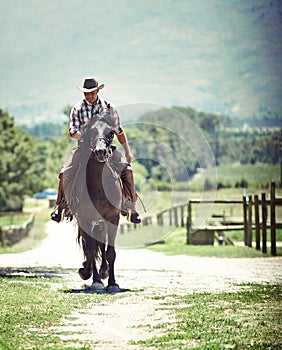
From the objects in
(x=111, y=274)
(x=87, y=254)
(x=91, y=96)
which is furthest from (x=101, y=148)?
(x=111, y=274)

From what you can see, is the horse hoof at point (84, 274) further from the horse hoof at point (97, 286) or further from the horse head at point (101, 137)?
the horse head at point (101, 137)

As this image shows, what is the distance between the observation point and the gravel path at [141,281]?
971 centimetres

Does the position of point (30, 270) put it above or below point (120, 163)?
below

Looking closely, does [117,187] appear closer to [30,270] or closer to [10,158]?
[30,270]

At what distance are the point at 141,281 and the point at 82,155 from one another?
8.83 feet

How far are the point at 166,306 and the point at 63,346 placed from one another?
2769 mm

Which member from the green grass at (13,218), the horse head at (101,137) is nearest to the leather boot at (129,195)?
the horse head at (101,137)

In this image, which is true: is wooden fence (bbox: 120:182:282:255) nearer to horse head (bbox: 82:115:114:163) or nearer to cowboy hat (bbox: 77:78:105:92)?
cowboy hat (bbox: 77:78:105:92)

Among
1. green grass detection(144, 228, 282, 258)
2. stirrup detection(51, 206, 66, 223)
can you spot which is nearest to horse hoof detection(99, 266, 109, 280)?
stirrup detection(51, 206, 66, 223)

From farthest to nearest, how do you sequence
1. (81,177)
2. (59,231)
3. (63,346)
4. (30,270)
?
(59,231) → (30,270) → (81,177) → (63,346)

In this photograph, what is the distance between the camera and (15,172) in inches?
3105

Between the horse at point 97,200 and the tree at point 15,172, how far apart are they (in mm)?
61498

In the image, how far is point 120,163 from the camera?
43.2ft

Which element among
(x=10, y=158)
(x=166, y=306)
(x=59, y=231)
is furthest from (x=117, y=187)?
(x=10, y=158)
